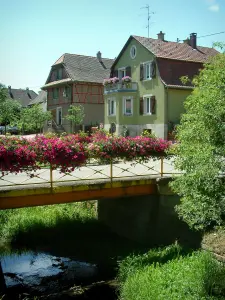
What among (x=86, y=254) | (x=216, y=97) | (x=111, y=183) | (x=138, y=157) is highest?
(x=216, y=97)

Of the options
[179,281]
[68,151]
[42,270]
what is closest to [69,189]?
[68,151]

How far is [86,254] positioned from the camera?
40.7 ft

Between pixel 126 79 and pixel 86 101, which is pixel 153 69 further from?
pixel 86 101

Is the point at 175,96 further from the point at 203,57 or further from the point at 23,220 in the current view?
the point at 23,220

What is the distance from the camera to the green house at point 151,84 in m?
29.4

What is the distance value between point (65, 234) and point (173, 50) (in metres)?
21.7

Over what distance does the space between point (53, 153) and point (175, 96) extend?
2147 centimetres

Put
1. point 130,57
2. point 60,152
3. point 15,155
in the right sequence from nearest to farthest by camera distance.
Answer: point 15,155 < point 60,152 < point 130,57

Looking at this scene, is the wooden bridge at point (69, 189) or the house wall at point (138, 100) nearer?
the wooden bridge at point (69, 189)

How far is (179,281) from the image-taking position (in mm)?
8023

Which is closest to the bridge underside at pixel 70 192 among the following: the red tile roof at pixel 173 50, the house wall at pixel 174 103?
the house wall at pixel 174 103

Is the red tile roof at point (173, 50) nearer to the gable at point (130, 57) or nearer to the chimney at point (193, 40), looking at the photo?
the chimney at point (193, 40)

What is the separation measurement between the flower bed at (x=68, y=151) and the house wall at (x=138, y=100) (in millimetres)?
18541

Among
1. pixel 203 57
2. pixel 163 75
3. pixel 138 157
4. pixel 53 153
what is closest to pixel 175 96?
pixel 163 75
